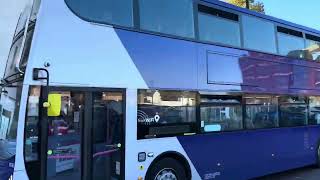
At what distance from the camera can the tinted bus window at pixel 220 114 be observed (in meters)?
8.71

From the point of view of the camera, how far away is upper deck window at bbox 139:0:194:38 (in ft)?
25.5

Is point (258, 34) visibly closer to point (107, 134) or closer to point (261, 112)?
point (261, 112)

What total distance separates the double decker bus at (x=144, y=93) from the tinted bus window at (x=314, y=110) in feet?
4.73

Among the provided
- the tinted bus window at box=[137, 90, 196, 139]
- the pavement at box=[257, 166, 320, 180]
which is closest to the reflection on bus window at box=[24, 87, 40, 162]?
the tinted bus window at box=[137, 90, 196, 139]

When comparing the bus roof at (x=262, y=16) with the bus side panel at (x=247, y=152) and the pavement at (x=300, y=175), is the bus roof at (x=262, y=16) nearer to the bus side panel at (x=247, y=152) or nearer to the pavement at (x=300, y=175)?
the bus side panel at (x=247, y=152)

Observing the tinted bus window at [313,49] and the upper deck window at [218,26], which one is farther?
the tinted bus window at [313,49]

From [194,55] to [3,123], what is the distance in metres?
3.75

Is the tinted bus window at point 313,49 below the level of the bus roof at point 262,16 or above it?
below

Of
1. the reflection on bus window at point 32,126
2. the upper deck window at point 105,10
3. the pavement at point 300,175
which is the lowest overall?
the pavement at point 300,175

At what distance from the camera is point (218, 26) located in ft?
30.3

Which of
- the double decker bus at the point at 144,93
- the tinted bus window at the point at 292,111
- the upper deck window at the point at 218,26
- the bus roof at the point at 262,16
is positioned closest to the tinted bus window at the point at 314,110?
the tinted bus window at the point at 292,111

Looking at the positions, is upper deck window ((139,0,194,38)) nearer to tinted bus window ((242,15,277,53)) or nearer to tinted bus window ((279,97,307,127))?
tinted bus window ((242,15,277,53))

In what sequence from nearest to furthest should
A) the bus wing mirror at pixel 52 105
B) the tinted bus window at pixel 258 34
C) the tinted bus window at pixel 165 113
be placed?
the bus wing mirror at pixel 52 105 < the tinted bus window at pixel 165 113 < the tinted bus window at pixel 258 34

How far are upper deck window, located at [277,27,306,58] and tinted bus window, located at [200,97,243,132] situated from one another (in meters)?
2.58
